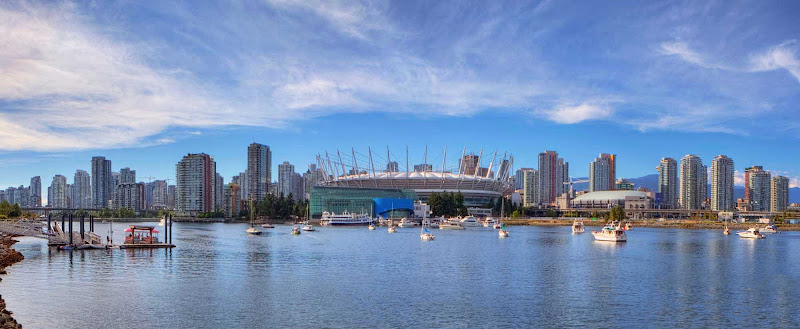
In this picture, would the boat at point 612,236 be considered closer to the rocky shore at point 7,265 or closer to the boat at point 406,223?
the boat at point 406,223

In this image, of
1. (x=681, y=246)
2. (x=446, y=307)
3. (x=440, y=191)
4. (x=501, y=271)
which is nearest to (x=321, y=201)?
(x=440, y=191)

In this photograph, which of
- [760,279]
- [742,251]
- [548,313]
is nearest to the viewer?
[548,313]

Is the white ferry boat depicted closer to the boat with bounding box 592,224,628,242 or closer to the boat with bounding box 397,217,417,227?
the boat with bounding box 397,217,417,227

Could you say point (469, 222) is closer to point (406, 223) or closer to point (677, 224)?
point (406, 223)

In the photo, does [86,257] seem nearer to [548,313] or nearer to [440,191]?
[548,313]

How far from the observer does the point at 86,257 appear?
5103 centimetres

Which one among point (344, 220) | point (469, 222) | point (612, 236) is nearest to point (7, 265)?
point (612, 236)

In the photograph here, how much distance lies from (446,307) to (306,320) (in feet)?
22.3

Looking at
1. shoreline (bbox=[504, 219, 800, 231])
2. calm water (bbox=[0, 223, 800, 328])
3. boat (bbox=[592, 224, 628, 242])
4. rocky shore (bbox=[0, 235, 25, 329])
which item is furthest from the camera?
shoreline (bbox=[504, 219, 800, 231])

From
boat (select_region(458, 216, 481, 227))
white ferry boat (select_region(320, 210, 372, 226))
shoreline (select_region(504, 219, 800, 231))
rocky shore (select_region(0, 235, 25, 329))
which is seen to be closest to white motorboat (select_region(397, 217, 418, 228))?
white ferry boat (select_region(320, 210, 372, 226))

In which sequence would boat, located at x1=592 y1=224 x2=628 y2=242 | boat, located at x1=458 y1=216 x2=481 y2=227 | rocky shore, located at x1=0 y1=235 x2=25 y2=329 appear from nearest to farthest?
1. rocky shore, located at x1=0 y1=235 x2=25 y2=329
2. boat, located at x1=592 y1=224 x2=628 y2=242
3. boat, located at x1=458 y1=216 x2=481 y2=227

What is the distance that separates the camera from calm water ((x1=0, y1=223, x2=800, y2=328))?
89.8 ft

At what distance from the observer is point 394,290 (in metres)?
34.9

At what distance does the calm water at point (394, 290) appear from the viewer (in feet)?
89.8
